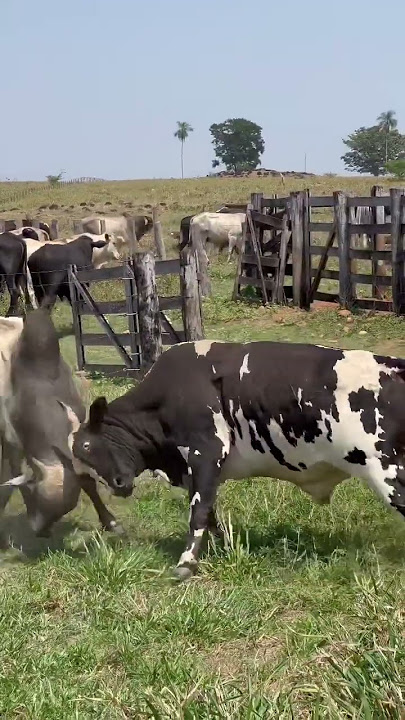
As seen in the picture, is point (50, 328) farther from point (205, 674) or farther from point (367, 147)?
point (367, 147)

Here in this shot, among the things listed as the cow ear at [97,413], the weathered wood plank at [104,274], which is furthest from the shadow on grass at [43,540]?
the weathered wood plank at [104,274]

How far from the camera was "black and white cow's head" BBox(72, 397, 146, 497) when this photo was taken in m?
5.70

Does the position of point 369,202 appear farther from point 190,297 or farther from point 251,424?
point 251,424

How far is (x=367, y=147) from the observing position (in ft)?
360

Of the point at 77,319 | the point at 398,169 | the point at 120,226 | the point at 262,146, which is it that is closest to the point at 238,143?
the point at 262,146

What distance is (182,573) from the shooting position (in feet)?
16.9

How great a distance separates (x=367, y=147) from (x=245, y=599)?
110925 millimetres

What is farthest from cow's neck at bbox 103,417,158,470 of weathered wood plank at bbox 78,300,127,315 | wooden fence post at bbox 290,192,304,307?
wooden fence post at bbox 290,192,304,307

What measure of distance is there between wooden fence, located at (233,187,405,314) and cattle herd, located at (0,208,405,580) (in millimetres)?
8377

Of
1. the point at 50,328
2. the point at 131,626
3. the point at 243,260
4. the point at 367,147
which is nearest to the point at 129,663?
the point at 131,626

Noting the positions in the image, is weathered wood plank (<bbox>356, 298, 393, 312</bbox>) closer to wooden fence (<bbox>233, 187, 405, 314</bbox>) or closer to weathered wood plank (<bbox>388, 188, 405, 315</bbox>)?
wooden fence (<bbox>233, 187, 405, 314</bbox>)

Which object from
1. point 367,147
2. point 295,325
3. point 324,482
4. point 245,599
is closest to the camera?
point 245,599

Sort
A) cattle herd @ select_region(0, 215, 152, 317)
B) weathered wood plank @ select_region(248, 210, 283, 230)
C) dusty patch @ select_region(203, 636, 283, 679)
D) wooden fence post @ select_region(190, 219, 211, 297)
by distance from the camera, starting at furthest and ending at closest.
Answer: wooden fence post @ select_region(190, 219, 211, 297), cattle herd @ select_region(0, 215, 152, 317), weathered wood plank @ select_region(248, 210, 283, 230), dusty patch @ select_region(203, 636, 283, 679)

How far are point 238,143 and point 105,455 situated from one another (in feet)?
369
